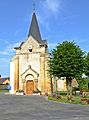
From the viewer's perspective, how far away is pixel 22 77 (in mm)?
54000

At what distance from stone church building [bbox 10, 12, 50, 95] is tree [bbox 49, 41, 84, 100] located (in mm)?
14383

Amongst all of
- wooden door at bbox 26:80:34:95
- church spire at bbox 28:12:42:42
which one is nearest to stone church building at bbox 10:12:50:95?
wooden door at bbox 26:80:34:95

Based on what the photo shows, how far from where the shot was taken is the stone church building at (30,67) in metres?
52.8

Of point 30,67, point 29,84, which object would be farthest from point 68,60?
point 29,84

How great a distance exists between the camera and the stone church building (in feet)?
173

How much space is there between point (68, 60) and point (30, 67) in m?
17.9

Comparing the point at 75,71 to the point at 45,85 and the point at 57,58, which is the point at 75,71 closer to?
the point at 57,58

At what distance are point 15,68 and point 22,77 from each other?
8.03 ft

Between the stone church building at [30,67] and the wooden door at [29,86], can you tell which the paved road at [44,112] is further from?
the wooden door at [29,86]

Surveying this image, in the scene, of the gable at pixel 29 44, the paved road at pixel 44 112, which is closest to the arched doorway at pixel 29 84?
the gable at pixel 29 44

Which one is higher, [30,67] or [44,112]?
[30,67]

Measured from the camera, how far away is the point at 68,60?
121 feet

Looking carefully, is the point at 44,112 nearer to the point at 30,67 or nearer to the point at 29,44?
the point at 30,67

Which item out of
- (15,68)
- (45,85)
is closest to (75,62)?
(45,85)
